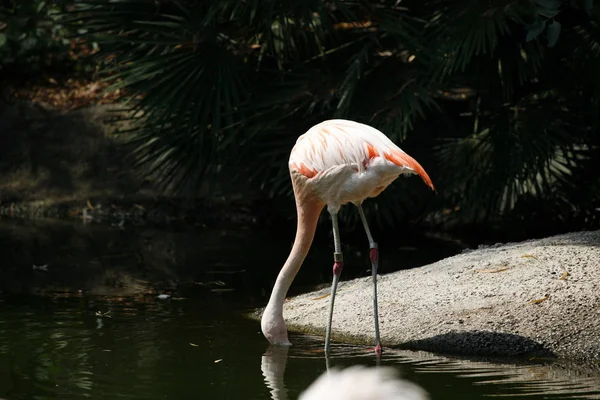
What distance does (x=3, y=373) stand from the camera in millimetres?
4492

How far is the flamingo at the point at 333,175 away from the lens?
4.97 meters

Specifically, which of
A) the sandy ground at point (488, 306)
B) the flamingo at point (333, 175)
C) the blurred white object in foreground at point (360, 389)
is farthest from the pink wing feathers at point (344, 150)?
the blurred white object in foreground at point (360, 389)

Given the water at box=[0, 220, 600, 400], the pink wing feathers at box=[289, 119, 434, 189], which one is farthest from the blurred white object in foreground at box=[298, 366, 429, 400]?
the pink wing feathers at box=[289, 119, 434, 189]

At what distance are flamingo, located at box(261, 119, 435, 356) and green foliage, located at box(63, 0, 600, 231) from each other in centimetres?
210

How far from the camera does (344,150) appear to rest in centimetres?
505

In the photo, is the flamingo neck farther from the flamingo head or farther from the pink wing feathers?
the pink wing feathers

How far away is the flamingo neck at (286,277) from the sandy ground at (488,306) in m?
0.51

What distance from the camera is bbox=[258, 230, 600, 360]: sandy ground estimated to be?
500cm

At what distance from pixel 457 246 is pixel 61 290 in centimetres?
369

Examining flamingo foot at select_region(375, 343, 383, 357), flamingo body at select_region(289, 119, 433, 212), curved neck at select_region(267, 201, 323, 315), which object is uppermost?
flamingo body at select_region(289, 119, 433, 212)

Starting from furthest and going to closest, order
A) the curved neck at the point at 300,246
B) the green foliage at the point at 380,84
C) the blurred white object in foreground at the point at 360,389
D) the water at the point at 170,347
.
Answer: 1. the green foliage at the point at 380,84
2. the curved neck at the point at 300,246
3. the water at the point at 170,347
4. the blurred white object in foreground at the point at 360,389

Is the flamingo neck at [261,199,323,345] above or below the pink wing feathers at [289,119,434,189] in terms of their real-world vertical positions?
below

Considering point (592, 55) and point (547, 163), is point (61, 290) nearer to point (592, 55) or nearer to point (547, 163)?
point (547, 163)

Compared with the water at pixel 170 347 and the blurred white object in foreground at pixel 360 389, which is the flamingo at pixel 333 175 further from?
the blurred white object in foreground at pixel 360 389
